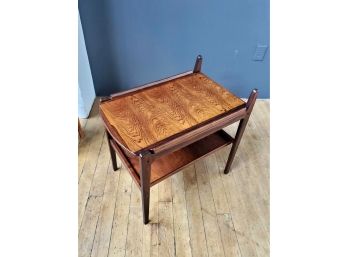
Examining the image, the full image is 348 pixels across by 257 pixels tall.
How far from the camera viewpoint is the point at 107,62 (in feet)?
5.36

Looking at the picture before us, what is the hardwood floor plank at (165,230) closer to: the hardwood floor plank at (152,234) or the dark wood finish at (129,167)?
the hardwood floor plank at (152,234)

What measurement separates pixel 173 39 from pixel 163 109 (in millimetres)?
788

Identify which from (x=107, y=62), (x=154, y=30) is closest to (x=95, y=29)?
(x=107, y=62)

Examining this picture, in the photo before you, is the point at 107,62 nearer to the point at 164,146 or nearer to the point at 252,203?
the point at 164,146

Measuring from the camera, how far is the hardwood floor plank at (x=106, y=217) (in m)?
0.97

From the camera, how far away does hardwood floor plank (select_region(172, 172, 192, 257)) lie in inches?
38.3

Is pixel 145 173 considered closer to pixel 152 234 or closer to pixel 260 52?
pixel 152 234

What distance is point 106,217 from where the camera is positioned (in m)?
1.07

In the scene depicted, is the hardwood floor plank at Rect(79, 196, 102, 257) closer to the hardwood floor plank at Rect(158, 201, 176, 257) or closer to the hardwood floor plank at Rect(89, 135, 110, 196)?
the hardwood floor plank at Rect(89, 135, 110, 196)

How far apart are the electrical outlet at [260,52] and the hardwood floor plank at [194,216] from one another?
3.15ft

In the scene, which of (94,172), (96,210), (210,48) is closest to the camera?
(96,210)

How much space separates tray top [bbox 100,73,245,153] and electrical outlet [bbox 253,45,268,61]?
2.27 feet

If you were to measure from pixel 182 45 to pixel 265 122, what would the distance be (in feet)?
2.71

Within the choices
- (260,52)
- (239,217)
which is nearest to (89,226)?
(239,217)
